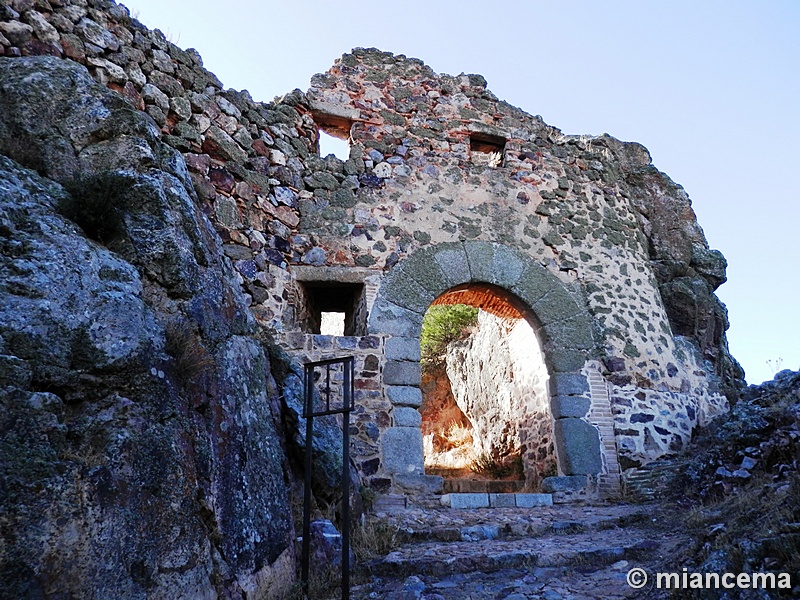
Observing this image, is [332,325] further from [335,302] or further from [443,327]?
[335,302]

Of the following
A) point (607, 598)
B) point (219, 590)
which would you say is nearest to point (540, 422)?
point (607, 598)

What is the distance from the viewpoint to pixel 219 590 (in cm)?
239

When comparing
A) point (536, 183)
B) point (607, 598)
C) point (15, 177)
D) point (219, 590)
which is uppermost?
point (536, 183)

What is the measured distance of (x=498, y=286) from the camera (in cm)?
672

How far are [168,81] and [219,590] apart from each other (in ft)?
15.9

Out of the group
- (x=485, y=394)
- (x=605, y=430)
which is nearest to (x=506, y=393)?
(x=485, y=394)

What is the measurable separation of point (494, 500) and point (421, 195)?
3509mm

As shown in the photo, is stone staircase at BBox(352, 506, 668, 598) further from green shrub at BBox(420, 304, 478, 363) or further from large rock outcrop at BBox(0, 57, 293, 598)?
green shrub at BBox(420, 304, 478, 363)

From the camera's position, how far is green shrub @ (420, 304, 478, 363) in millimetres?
11242

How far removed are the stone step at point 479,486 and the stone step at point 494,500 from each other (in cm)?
43

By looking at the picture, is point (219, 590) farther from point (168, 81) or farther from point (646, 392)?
point (646, 392)

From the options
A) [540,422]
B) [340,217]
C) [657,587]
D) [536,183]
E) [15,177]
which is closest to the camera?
[15,177]

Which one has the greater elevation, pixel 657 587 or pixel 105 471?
pixel 105 471

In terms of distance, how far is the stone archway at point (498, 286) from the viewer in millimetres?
5711
